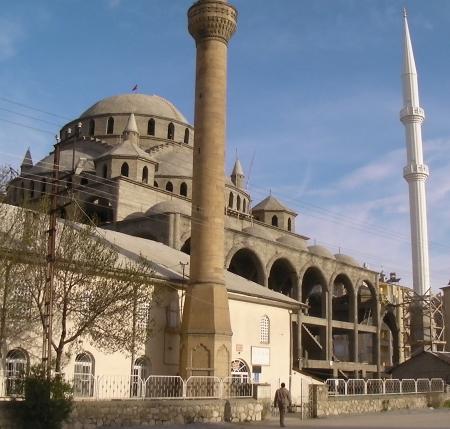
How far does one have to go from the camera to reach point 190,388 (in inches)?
745

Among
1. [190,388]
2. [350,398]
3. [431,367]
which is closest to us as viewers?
[190,388]

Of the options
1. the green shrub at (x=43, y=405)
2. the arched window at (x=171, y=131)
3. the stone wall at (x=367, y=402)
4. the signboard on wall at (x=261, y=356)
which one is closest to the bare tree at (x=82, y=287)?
the green shrub at (x=43, y=405)

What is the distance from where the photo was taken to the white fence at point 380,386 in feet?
74.9

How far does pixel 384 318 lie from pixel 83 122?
30.0m

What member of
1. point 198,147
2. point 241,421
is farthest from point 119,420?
point 198,147

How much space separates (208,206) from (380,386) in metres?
9.51

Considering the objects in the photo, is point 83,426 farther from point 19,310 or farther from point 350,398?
point 350,398

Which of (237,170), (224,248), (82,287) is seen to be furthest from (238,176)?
(82,287)

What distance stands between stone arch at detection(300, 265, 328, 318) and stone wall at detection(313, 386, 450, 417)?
1711cm

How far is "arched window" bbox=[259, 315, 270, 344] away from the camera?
26.3 meters

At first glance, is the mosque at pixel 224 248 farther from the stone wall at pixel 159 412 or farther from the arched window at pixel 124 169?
the stone wall at pixel 159 412

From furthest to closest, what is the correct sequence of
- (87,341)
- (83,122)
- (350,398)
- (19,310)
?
(83,122) → (350,398) → (87,341) → (19,310)

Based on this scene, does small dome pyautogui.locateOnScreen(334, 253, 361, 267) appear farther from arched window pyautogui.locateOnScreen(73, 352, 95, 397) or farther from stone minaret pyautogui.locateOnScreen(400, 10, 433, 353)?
arched window pyautogui.locateOnScreen(73, 352, 95, 397)

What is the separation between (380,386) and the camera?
2488 cm
